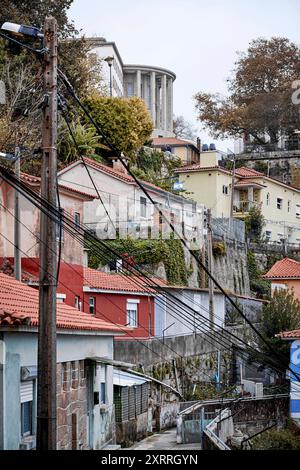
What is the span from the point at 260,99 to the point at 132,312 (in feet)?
162

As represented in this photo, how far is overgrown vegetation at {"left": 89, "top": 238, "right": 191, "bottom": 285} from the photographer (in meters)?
44.0

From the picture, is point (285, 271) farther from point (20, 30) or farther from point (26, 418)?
point (20, 30)

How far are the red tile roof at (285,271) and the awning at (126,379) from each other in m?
23.8

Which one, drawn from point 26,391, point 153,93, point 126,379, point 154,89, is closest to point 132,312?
point 126,379

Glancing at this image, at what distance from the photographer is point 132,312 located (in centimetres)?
3716

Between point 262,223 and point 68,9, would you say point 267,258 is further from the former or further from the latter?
point 68,9

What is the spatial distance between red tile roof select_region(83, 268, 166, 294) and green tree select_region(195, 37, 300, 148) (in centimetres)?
4600

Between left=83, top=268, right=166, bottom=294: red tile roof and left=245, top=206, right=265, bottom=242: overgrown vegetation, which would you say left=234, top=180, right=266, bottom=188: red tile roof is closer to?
left=245, top=206, right=265, bottom=242: overgrown vegetation

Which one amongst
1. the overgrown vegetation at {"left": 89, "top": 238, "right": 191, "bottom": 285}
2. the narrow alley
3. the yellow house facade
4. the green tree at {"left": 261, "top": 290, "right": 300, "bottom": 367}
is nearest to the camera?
the narrow alley

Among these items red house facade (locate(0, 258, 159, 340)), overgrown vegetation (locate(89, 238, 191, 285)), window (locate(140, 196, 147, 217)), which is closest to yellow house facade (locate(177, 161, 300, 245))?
window (locate(140, 196, 147, 217))
